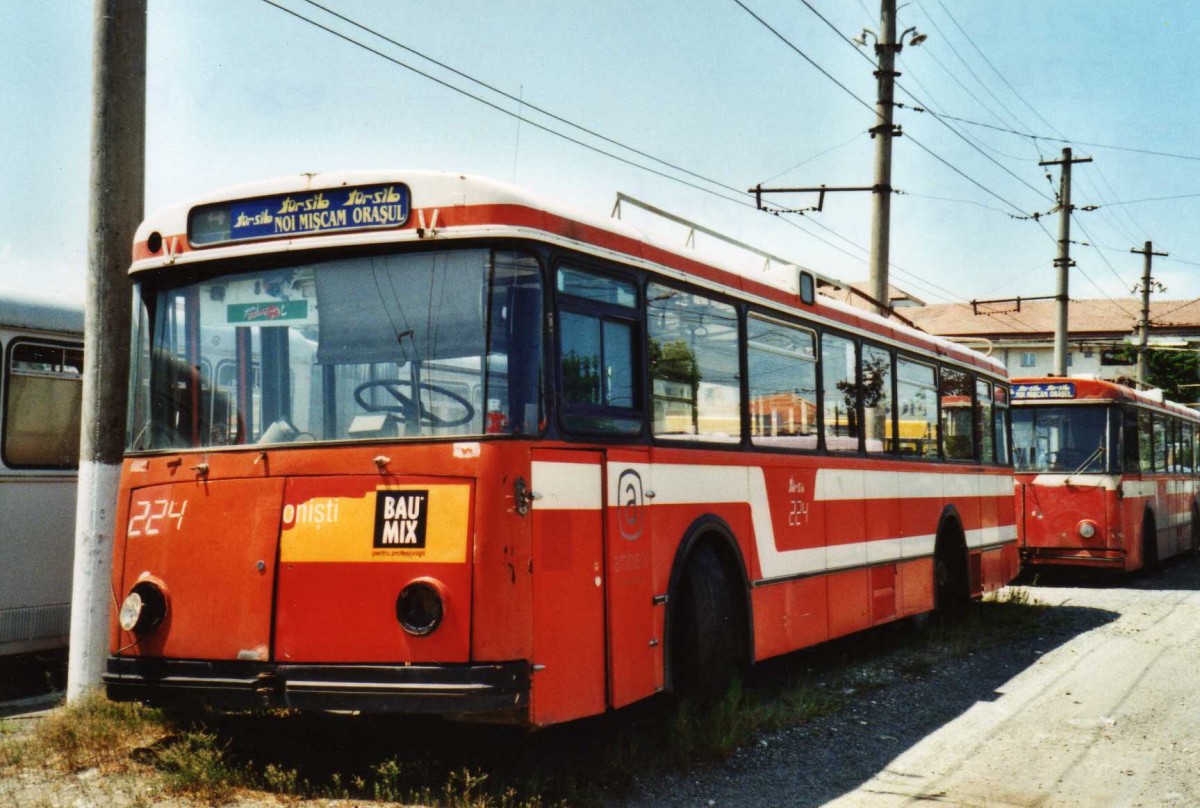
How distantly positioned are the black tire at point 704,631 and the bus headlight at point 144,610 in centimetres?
286

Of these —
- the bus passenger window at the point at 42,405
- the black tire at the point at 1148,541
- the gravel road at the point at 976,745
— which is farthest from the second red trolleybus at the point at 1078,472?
the bus passenger window at the point at 42,405

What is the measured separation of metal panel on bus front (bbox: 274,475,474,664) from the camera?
5.52 m

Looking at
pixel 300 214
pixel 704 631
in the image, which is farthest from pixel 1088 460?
pixel 300 214

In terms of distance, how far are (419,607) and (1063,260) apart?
91.7 ft

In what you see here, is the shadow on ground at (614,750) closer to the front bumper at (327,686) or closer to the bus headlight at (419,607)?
the front bumper at (327,686)

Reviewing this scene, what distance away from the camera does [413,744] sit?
6.86 m

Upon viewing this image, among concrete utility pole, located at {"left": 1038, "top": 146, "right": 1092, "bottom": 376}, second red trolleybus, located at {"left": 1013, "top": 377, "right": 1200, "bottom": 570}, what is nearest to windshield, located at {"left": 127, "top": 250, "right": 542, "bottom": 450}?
second red trolleybus, located at {"left": 1013, "top": 377, "right": 1200, "bottom": 570}

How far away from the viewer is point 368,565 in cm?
566

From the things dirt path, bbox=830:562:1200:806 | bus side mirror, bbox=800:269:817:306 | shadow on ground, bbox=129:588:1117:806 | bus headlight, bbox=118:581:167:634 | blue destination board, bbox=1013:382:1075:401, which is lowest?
dirt path, bbox=830:562:1200:806

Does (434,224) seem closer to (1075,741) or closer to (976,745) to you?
(976,745)

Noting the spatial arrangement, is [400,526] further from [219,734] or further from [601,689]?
[219,734]

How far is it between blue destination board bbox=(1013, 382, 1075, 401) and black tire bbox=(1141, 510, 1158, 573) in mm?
2792

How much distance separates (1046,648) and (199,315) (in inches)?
346

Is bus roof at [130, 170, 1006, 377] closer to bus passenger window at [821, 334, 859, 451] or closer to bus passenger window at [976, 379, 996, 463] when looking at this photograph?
bus passenger window at [821, 334, 859, 451]
